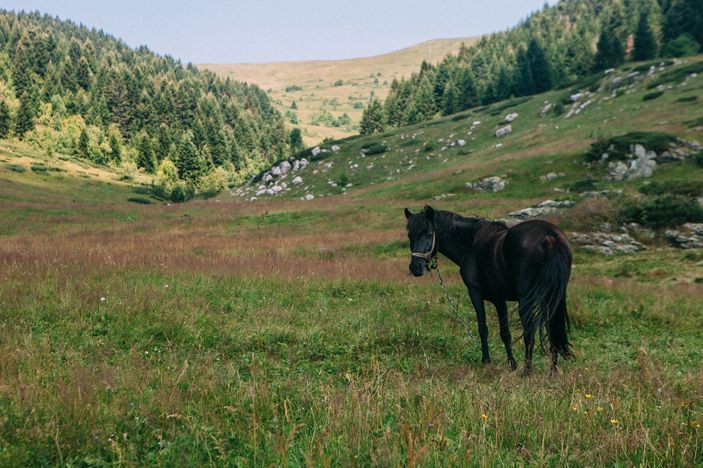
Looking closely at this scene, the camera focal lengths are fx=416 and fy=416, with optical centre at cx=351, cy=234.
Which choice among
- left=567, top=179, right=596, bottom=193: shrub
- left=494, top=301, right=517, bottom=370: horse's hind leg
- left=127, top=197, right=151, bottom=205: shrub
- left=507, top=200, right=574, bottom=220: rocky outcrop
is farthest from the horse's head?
left=127, top=197, right=151, bottom=205: shrub

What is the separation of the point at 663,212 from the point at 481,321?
1739 centimetres

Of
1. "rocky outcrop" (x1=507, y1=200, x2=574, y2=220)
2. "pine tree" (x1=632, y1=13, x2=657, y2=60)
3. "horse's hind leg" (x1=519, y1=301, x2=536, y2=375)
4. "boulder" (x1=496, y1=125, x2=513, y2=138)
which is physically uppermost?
"pine tree" (x1=632, y1=13, x2=657, y2=60)

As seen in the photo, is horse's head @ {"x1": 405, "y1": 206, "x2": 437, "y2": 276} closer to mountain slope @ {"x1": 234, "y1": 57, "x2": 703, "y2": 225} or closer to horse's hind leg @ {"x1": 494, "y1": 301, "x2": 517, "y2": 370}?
horse's hind leg @ {"x1": 494, "y1": 301, "x2": 517, "y2": 370}

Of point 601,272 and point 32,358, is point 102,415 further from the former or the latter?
point 601,272

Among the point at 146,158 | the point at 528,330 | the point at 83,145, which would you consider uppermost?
the point at 83,145

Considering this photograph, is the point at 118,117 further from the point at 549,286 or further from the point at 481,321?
the point at 549,286

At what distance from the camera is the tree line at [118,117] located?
4139 inches

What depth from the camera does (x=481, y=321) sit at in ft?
23.6

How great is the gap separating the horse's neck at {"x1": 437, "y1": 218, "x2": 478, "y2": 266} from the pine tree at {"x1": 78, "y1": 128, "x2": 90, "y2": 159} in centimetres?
12063

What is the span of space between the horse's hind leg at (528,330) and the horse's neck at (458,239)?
1804mm

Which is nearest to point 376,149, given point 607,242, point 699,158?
point 699,158

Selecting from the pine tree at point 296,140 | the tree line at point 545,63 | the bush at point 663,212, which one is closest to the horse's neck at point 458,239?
the bush at point 663,212

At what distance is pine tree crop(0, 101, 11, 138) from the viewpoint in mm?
101438

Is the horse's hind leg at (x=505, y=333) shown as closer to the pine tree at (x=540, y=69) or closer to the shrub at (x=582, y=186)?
the shrub at (x=582, y=186)
